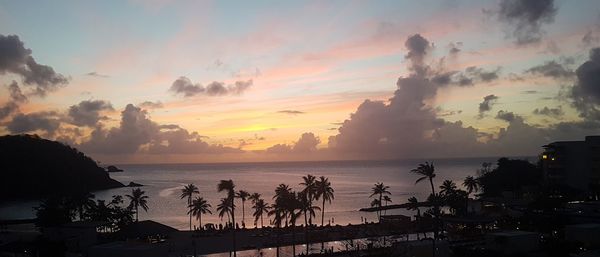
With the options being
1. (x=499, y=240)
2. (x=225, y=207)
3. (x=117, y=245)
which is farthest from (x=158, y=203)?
(x=499, y=240)

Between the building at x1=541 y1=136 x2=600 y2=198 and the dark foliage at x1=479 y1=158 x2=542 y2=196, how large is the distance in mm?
8521

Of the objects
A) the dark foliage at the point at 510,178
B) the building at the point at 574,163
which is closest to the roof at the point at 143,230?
the building at the point at 574,163

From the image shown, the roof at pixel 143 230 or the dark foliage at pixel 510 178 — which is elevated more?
the dark foliage at pixel 510 178

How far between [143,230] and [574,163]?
295ft

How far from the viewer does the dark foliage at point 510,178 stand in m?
119

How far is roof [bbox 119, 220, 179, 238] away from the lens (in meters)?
59.4

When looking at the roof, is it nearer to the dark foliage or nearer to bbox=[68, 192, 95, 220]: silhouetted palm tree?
bbox=[68, 192, 95, 220]: silhouetted palm tree

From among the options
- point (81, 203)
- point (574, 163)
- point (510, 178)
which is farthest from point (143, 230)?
point (510, 178)

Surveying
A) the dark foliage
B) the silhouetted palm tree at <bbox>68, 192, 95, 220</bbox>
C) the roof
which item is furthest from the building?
the silhouetted palm tree at <bbox>68, 192, 95, 220</bbox>

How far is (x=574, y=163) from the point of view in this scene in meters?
107

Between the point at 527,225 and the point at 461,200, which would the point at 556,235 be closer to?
the point at 527,225

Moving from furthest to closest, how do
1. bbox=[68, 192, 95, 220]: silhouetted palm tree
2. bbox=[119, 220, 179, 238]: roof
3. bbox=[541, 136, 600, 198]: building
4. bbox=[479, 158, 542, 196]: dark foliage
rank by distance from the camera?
bbox=[479, 158, 542, 196]: dark foliage, bbox=[541, 136, 600, 198]: building, bbox=[68, 192, 95, 220]: silhouetted palm tree, bbox=[119, 220, 179, 238]: roof

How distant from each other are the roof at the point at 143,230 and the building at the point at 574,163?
257ft

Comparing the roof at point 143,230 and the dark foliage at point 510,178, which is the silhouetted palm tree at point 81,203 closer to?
the roof at point 143,230
